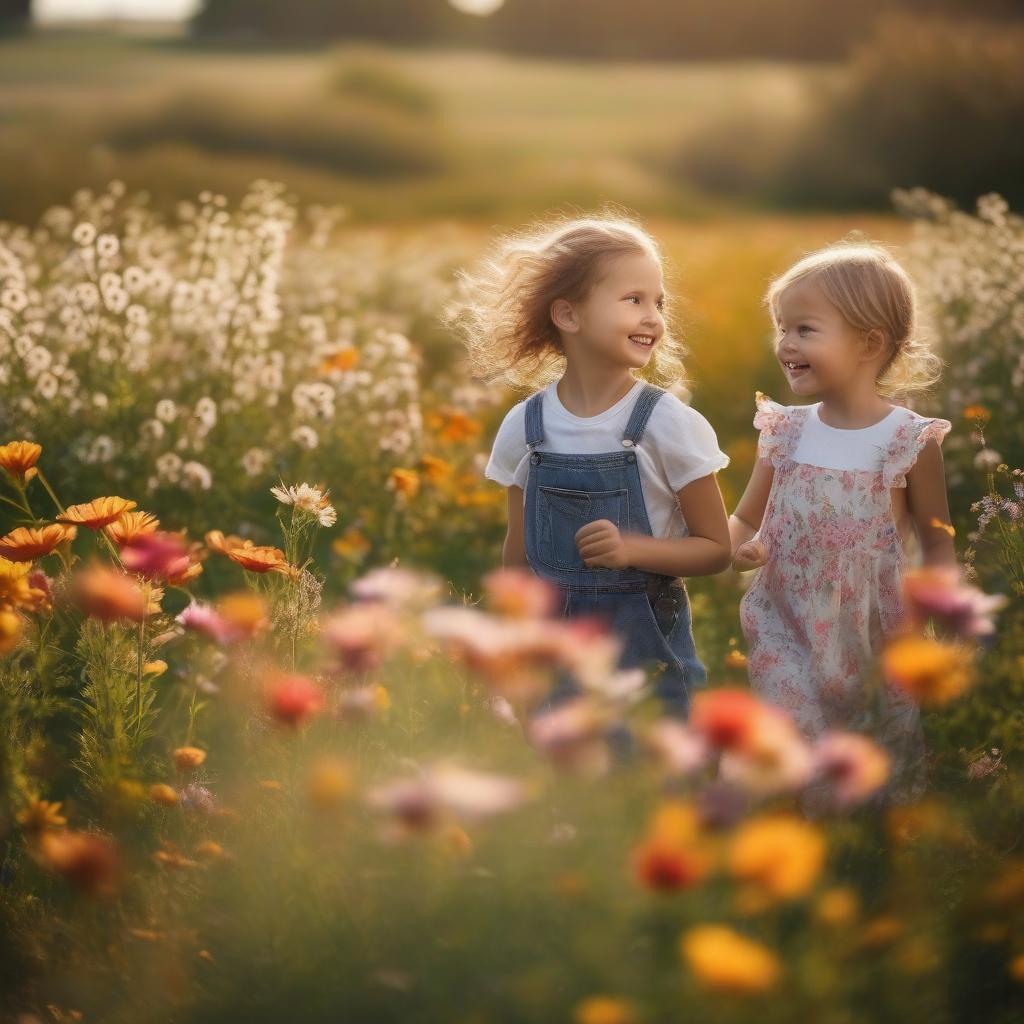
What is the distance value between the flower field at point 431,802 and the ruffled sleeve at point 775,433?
0.46 m

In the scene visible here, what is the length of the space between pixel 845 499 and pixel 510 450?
741 mm

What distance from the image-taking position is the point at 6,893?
2271 millimetres

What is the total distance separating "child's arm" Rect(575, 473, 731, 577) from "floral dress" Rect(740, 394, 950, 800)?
0.22 metres

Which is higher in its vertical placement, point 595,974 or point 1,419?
point 1,419

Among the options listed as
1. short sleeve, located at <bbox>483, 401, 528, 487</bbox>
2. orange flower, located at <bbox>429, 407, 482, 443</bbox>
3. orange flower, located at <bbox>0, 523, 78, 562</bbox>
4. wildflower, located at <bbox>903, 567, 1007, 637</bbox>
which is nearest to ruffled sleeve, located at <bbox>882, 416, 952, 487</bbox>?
short sleeve, located at <bbox>483, 401, 528, 487</bbox>

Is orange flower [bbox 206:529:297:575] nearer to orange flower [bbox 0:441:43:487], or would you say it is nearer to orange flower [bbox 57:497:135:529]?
orange flower [bbox 57:497:135:529]

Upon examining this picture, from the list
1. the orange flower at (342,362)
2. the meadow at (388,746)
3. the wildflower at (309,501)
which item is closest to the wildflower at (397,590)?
the meadow at (388,746)

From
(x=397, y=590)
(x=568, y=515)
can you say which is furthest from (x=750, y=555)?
(x=397, y=590)

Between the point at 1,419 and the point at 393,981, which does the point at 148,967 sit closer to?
the point at 393,981

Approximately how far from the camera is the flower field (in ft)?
4.43

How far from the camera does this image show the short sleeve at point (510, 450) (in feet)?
9.27

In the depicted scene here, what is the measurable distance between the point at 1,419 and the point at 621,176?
18892mm

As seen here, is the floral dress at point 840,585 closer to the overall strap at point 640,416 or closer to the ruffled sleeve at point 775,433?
the ruffled sleeve at point 775,433

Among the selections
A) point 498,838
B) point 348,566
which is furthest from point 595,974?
point 348,566
